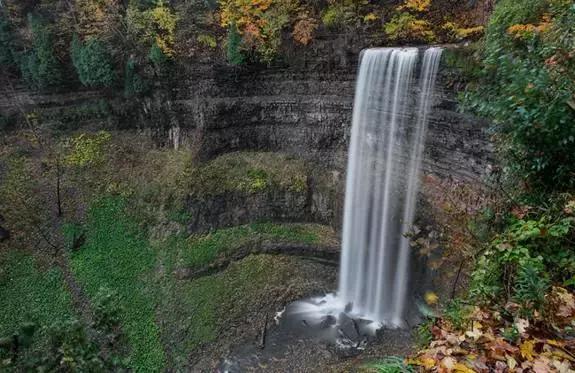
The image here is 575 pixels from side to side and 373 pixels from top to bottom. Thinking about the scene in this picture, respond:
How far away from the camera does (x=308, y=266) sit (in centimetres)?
1741

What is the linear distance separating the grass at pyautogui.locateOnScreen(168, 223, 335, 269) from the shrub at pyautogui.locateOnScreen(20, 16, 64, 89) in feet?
37.2

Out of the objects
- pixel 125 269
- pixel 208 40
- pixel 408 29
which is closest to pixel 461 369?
pixel 408 29

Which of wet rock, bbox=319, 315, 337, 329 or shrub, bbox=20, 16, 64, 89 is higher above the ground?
shrub, bbox=20, 16, 64, 89

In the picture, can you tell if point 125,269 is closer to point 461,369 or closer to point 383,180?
point 383,180

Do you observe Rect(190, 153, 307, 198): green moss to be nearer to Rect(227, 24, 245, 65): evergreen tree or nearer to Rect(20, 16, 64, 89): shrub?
Rect(227, 24, 245, 65): evergreen tree

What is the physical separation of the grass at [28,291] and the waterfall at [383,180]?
12.3 meters

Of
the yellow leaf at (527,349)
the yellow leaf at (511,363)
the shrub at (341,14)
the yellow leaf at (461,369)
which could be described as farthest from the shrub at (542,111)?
the shrub at (341,14)

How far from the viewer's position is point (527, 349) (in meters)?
3.18

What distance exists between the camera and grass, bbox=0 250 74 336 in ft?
46.6

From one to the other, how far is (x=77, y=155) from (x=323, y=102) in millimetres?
13704

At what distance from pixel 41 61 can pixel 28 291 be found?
12.1 metres

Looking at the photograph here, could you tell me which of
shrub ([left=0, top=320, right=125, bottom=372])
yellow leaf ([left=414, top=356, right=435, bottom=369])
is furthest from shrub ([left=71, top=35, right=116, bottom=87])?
yellow leaf ([left=414, top=356, right=435, bottom=369])

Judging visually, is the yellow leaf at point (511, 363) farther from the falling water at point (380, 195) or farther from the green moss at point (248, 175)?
the green moss at point (248, 175)

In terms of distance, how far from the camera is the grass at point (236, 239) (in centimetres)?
1697
